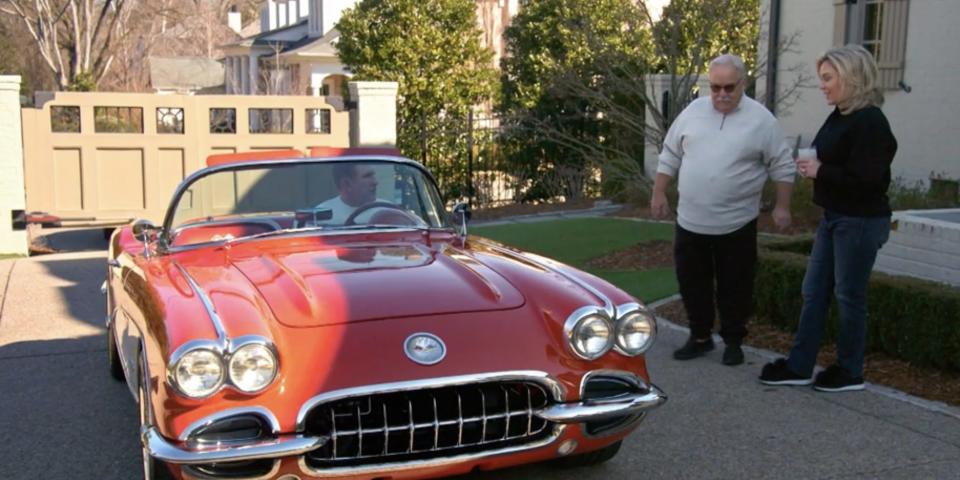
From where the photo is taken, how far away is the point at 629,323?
3.76m

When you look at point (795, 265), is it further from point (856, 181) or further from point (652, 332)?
point (652, 332)

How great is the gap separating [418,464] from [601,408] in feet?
2.33

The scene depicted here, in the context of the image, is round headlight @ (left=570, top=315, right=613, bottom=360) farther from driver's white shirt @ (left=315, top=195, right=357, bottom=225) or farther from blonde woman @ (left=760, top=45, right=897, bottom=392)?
blonde woman @ (left=760, top=45, right=897, bottom=392)

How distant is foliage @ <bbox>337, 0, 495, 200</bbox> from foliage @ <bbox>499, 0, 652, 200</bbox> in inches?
38.3

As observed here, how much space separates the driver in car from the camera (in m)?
4.84

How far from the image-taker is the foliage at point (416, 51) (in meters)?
16.4

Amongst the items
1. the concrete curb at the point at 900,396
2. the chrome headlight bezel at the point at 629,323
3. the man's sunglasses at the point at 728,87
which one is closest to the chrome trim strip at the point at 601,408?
the chrome headlight bezel at the point at 629,323

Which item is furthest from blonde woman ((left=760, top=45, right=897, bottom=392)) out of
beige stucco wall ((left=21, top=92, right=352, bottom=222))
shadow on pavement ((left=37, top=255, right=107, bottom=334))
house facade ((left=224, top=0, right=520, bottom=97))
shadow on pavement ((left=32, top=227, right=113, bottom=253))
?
house facade ((left=224, top=0, right=520, bottom=97))

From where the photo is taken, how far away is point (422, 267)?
13.3ft

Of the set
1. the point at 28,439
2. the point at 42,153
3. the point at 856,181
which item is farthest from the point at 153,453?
the point at 42,153

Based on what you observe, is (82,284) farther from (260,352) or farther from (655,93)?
(655,93)

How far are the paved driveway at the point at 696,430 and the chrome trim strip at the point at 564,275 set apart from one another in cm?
76

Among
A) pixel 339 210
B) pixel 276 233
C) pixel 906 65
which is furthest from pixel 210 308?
pixel 906 65

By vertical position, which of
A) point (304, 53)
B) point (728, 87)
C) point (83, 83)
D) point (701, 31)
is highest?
point (304, 53)
